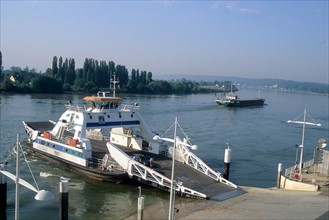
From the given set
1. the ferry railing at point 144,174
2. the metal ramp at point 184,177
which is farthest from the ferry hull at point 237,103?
the ferry railing at point 144,174

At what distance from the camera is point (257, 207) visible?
18.3 meters

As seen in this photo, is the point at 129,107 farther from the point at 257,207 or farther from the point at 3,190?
the point at 257,207

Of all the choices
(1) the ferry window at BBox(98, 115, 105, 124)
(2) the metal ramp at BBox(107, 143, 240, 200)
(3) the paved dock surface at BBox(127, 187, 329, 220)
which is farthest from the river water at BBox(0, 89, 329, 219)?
(1) the ferry window at BBox(98, 115, 105, 124)

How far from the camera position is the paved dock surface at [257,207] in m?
16.9

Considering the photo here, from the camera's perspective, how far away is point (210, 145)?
4112 cm

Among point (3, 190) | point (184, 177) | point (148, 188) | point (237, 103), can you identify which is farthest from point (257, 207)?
point (237, 103)

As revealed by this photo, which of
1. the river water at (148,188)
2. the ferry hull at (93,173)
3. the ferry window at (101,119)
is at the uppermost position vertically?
the ferry window at (101,119)

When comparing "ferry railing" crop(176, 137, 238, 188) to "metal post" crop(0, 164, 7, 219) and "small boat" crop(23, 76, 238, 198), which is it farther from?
"metal post" crop(0, 164, 7, 219)

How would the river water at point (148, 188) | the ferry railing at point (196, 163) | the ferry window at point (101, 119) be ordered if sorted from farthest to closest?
the ferry window at point (101, 119)
the ferry railing at point (196, 163)
the river water at point (148, 188)

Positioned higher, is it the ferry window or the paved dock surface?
the ferry window

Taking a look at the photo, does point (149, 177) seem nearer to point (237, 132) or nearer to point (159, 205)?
point (159, 205)

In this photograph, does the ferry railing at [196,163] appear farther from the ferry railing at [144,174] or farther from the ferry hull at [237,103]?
the ferry hull at [237,103]

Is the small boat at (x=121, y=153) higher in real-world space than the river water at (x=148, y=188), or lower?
higher

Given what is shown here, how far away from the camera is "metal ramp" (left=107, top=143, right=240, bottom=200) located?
68.3ft
